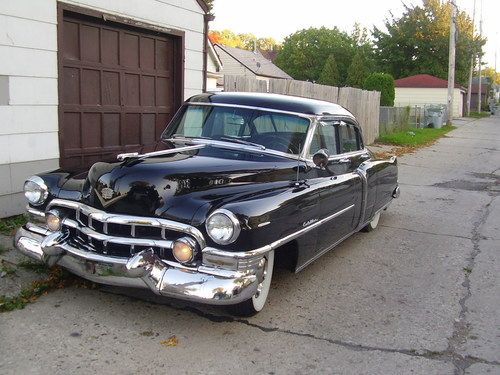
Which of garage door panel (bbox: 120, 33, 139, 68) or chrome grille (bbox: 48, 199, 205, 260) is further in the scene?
garage door panel (bbox: 120, 33, 139, 68)

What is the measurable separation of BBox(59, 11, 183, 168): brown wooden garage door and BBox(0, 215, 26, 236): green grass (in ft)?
3.29

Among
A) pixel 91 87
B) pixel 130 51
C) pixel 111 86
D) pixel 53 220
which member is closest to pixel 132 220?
pixel 53 220

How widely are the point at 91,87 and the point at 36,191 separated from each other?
338cm

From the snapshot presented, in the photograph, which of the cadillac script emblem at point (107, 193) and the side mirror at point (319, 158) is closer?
the cadillac script emblem at point (107, 193)

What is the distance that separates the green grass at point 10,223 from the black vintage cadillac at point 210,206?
1.69 m

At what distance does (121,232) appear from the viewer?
157 inches

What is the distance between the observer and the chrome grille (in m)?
3.85

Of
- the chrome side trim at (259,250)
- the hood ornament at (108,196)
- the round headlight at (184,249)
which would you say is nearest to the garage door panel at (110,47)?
the hood ornament at (108,196)

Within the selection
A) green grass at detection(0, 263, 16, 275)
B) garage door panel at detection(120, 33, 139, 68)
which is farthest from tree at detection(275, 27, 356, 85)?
green grass at detection(0, 263, 16, 275)

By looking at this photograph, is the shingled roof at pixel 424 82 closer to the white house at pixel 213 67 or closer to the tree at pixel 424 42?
the tree at pixel 424 42

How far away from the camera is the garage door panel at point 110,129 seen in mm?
7887

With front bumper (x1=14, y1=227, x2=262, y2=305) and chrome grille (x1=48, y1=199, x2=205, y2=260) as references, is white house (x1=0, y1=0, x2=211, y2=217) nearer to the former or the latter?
chrome grille (x1=48, y1=199, x2=205, y2=260)

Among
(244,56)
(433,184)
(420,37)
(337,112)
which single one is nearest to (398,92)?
(420,37)

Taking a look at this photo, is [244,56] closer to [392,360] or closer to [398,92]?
[398,92]
